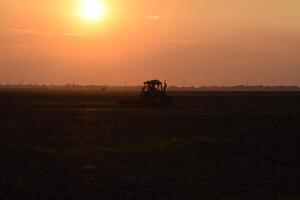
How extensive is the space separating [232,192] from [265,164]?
5.65 m

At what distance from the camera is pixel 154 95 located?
6644 centimetres

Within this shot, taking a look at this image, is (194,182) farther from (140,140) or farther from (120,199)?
(140,140)

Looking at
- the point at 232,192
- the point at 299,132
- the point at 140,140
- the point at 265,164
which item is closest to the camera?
the point at 232,192

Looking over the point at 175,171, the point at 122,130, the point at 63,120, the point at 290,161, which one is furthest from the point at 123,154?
the point at 63,120

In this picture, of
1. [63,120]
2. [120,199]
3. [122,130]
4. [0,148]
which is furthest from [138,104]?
[120,199]

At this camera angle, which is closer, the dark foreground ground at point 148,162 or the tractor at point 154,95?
the dark foreground ground at point 148,162

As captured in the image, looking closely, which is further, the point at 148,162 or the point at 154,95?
the point at 154,95

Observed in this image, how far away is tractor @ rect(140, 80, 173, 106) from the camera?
216ft

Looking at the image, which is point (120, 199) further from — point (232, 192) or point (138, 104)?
point (138, 104)

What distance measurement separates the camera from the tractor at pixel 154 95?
6581cm

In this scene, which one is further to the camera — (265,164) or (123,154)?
(123,154)

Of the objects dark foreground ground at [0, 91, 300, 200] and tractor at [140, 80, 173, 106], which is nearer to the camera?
dark foreground ground at [0, 91, 300, 200]

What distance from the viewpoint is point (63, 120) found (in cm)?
4097

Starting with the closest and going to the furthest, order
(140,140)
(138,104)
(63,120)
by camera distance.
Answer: (140,140) → (63,120) → (138,104)
